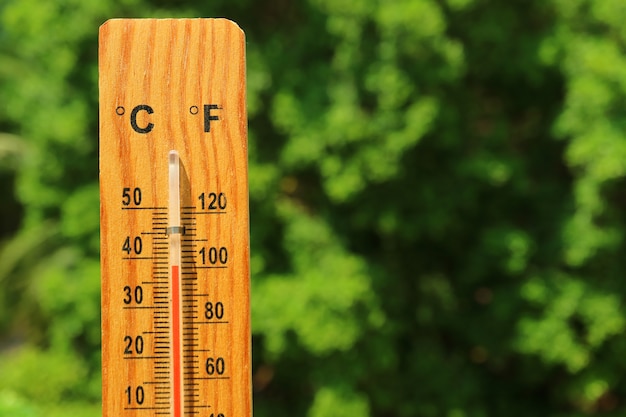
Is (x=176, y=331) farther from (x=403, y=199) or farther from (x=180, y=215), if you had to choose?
(x=403, y=199)

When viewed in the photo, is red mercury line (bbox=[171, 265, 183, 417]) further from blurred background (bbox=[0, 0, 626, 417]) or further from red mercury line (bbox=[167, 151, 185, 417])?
blurred background (bbox=[0, 0, 626, 417])

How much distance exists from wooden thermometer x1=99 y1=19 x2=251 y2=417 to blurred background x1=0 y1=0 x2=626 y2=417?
4.41m

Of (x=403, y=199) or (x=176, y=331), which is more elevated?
(x=403, y=199)

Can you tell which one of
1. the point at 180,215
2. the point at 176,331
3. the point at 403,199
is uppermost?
Result: the point at 403,199

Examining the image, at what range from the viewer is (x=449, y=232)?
24.7 feet

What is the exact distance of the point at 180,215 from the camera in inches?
75.4

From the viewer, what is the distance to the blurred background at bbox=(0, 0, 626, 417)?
646cm

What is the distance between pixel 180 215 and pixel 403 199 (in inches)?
203

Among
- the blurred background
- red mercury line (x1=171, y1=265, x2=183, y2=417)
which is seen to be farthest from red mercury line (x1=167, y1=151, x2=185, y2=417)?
the blurred background

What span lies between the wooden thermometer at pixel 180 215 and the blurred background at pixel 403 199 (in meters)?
4.41

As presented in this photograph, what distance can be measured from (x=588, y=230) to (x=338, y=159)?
2.26m

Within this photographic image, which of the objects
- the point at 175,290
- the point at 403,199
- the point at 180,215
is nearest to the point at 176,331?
the point at 175,290

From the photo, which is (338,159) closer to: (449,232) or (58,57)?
(449,232)

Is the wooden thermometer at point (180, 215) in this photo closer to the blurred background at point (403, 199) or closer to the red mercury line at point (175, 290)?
the red mercury line at point (175, 290)
